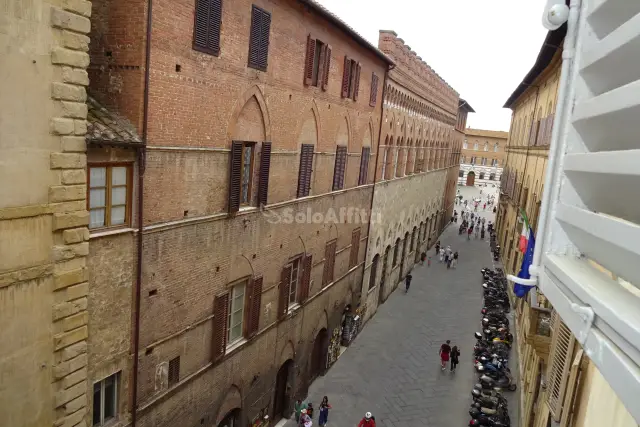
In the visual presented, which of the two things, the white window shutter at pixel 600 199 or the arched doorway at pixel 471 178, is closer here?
the white window shutter at pixel 600 199

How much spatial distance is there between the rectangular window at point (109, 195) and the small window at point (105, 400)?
110 inches

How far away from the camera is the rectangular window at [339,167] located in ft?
55.9

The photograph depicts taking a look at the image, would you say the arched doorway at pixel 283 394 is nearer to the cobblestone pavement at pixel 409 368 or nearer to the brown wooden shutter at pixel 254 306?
the cobblestone pavement at pixel 409 368

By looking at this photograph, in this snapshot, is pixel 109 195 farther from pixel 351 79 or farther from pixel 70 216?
pixel 351 79

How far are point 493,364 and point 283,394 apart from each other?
338 inches

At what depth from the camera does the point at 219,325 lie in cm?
1126

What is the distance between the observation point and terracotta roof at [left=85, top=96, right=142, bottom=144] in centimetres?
743

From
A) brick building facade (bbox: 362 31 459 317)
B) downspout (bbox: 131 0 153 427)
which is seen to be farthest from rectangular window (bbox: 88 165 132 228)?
brick building facade (bbox: 362 31 459 317)

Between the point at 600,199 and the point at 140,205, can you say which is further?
the point at 140,205

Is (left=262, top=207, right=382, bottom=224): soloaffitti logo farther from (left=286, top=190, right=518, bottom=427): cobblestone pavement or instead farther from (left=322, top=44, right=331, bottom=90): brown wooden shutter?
(left=286, top=190, right=518, bottom=427): cobblestone pavement

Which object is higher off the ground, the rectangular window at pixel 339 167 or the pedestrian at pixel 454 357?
the rectangular window at pixel 339 167

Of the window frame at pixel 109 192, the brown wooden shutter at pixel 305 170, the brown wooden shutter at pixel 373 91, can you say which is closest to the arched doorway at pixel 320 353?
the brown wooden shutter at pixel 305 170

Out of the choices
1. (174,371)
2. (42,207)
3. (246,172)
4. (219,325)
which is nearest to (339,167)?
(246,172)

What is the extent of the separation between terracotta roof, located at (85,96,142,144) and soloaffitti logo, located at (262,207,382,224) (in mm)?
4803
